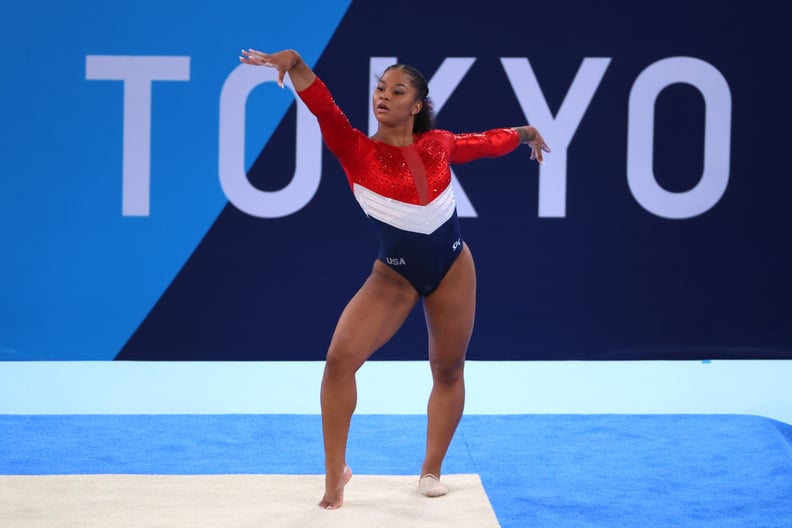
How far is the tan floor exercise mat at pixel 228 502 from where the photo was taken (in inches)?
154

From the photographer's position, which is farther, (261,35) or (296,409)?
(261,35)

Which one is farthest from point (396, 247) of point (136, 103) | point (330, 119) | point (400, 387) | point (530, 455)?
point (136, 103)

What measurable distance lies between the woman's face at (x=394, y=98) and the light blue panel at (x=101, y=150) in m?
2.50

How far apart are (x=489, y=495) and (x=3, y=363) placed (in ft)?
11.7

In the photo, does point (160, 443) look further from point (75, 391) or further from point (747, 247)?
point (747, 247)

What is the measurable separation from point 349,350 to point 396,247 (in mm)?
408

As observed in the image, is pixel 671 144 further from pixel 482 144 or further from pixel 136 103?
pixel 136 103

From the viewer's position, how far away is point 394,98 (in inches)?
160

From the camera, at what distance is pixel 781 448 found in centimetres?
499

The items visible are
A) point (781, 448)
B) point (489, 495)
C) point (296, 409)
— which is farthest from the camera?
point (296, 409)

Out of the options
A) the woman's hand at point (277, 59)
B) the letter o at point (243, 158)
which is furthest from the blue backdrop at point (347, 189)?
the woman's hand at point (277, 59)

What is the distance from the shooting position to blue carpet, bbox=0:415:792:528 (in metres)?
4.23

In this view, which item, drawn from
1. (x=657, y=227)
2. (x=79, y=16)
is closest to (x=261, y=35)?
(x=79, y=16)

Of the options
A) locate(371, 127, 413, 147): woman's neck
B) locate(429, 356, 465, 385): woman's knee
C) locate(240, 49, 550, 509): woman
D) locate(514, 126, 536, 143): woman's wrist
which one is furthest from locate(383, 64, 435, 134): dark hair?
locate(429, 356, 465, 385): woman's knee
